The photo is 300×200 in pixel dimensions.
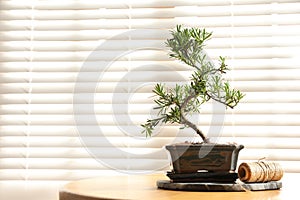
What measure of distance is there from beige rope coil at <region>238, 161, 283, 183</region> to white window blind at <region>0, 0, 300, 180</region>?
571 millimetres

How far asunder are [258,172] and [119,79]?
826mm

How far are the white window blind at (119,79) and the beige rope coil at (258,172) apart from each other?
22.5 inches

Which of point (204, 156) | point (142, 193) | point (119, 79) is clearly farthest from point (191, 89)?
point (119, 79)

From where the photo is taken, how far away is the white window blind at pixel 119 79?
1.75 metres

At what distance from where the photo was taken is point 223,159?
1.12 meters

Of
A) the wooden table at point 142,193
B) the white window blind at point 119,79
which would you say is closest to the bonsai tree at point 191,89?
the wooden table at point 142,193

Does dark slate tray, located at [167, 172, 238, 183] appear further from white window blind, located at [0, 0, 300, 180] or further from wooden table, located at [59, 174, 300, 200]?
white window blind, located at [0, 0, 300, 180]

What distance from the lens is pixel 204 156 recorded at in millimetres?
1112

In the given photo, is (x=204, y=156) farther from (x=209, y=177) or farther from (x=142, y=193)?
(x=142, y=193)

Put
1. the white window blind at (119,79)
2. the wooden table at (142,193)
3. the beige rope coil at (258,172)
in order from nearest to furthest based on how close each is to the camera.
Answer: the wooden table at (142,193)
the beige rope coil at (258,172)
the white window blind at (119,79)

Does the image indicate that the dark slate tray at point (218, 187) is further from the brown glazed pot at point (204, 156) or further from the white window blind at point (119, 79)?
the white window blind at point (119, 79)

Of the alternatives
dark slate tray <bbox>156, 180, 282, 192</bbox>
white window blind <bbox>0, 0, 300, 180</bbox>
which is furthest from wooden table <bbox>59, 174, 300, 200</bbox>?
white window blind <bbox>0, 0, 300, 180</bbox>

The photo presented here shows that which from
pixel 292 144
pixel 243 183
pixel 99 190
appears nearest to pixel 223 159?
pixel 243 183

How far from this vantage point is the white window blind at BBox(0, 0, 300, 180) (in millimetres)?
1746
